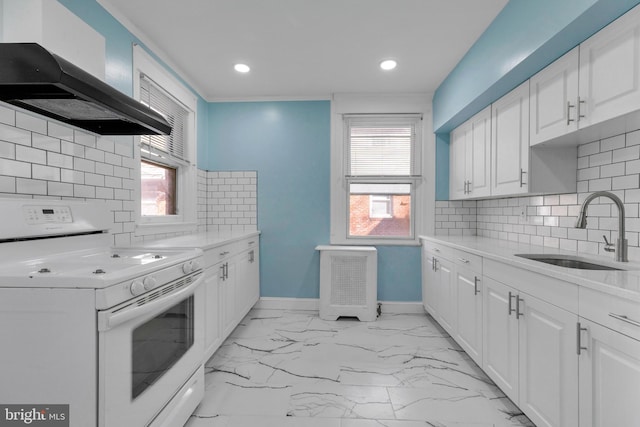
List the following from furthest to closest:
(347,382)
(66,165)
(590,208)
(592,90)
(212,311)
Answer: (212,311) → (347,382) → (590,208) → (66,165) → (592,90)

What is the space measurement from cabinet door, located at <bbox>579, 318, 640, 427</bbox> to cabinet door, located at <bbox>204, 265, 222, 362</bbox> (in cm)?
199

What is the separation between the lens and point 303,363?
2.33 m

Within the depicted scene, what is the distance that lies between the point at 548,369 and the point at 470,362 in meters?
1.03

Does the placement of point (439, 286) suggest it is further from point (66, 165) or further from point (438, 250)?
point (66, 165)

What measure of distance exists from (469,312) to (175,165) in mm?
2862

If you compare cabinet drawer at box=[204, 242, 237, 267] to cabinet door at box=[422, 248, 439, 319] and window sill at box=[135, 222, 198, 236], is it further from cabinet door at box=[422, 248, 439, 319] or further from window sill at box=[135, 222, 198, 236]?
cabinet door at box=[422, 248, 439, 319]

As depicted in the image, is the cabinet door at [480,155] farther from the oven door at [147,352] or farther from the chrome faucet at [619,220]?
the oven door at [147,352]

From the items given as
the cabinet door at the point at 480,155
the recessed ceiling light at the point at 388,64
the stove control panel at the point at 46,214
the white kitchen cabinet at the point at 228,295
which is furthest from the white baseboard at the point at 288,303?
the recessed ceiling light at the point at 388,64

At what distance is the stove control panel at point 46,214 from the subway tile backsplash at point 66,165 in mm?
93

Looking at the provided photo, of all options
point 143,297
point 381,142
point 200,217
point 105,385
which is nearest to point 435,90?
point 381,142

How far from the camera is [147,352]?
51.1 inches

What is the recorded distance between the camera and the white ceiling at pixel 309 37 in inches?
80.5

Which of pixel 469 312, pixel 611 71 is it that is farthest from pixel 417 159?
pixel 611 71

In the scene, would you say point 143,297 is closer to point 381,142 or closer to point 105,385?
point 105,385
